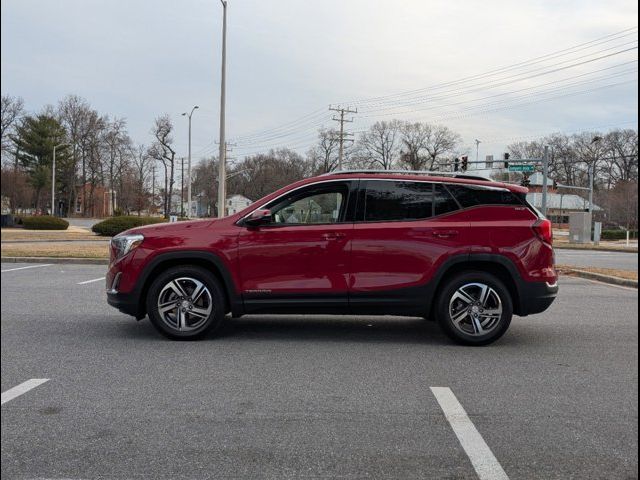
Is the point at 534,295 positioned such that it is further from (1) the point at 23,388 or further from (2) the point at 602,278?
(2) the point at 602,278

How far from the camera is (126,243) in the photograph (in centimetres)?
572

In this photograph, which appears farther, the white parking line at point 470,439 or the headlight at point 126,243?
the headlight at point 126,243

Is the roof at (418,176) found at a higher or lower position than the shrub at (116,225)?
higher

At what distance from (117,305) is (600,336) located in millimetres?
5442

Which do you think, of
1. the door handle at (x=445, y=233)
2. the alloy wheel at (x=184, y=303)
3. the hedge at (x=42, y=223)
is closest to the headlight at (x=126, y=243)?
the alloy wheel at (x=184, y=303)

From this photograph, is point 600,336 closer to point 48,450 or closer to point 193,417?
point 193,417

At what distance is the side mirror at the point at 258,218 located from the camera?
221 inches

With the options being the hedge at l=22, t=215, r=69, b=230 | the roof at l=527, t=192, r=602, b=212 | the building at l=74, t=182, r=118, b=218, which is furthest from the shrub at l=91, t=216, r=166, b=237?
the building at l=74, t=182, r=118, b=218

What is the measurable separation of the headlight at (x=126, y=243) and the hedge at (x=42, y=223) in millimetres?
31891

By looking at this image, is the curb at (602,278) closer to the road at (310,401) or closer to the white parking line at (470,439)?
the road at (310,401)

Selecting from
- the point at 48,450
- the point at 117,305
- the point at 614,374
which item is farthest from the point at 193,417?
the point at 614,374

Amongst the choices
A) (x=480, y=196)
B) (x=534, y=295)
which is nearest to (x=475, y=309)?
(x=534, y=295)

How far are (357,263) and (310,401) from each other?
6.26 ft

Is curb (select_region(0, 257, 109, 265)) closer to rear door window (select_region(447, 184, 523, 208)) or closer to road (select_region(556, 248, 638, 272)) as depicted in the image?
rear door window (select_region(447, 184, 523, 208))
